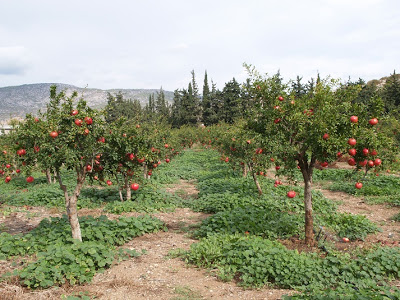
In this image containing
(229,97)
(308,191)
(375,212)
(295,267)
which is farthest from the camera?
(229,97)

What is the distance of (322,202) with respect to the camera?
10.7 metres

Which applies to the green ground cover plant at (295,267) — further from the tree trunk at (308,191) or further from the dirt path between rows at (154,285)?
the tree trunk at (308,191)

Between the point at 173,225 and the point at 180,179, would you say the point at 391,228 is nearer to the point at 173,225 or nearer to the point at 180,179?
the point at 173,225

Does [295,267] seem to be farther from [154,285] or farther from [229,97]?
[229,97]

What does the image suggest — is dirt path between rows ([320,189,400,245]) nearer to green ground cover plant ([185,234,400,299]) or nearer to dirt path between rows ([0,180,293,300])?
green ground cover plant ([185,234,400,299])

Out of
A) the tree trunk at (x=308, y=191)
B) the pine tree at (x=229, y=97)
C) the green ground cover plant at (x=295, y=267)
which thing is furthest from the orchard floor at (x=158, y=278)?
the pine tree at (x=229, y=97)

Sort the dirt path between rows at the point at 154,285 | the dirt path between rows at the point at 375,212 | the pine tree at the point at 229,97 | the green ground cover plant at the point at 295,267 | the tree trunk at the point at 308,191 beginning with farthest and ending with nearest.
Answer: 1. the pine tree at the point at 229,97
2. the dirt path between rows at the point at 375,212
3. the tree trunk at the point at 308,191
4. the green ground cover plant at the point at 295,267
5. the dirt path between rows at the point at 154,285

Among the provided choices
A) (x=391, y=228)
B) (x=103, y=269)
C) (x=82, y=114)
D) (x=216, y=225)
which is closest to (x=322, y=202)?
(x=391, y=228)

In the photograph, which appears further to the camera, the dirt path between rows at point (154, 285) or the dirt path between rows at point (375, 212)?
the dirt path between rows at point (375, 212)

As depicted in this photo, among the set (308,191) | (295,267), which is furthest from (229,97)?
(295,267)

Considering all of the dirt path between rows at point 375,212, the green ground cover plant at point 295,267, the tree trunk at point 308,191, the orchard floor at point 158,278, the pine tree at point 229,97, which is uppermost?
the pine tree at point 229,97

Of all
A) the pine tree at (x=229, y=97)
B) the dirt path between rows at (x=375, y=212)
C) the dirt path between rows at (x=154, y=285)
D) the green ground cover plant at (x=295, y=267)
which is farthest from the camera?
the pine tree at (x=229, y=97)

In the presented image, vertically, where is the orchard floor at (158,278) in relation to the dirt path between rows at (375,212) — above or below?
above

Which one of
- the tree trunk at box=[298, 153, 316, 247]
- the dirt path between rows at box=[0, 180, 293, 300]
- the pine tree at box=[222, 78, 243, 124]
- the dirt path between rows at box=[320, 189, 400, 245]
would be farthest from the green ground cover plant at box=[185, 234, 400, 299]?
the pine tree at box=[222, 78, 243, 124]
